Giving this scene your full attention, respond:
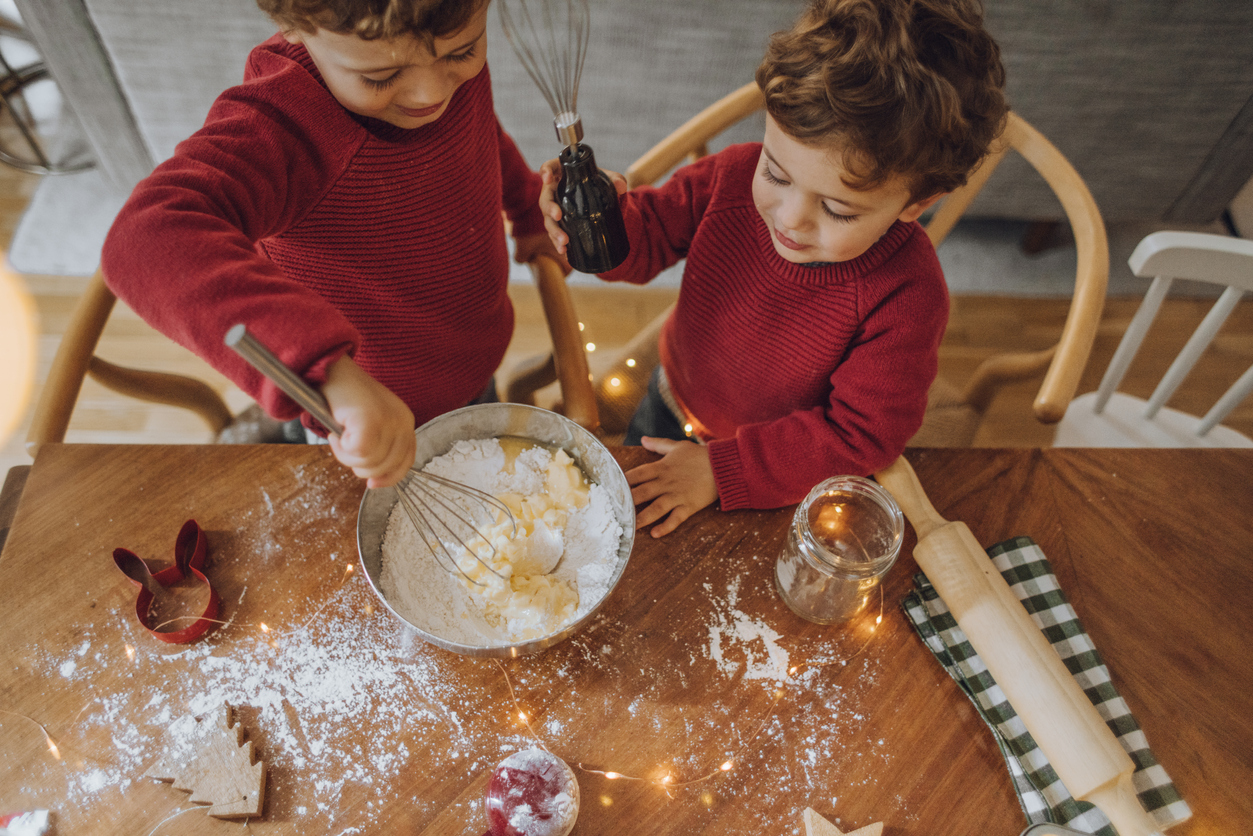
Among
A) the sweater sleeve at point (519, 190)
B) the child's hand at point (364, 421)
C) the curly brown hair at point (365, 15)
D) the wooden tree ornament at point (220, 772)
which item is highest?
the curly brown hair at point (365, 15)

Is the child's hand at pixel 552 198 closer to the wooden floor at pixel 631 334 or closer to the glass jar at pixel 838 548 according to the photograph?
the glass jar at pixel 838 548

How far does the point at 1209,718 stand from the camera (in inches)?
27.5

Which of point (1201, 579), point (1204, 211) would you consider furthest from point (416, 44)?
point (1204, 211)

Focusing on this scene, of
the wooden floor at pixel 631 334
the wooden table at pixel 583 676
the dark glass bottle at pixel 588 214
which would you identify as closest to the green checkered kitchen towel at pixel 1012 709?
the wooden table at pixel 583 676

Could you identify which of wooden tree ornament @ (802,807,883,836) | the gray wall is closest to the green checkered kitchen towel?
wooden tree ornament @ (802,807,883,836)

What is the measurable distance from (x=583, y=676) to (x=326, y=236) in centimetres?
53

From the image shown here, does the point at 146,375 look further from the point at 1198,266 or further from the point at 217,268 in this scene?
the point at 1198,266

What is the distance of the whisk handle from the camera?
429 millimetres

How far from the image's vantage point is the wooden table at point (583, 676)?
0.64 m

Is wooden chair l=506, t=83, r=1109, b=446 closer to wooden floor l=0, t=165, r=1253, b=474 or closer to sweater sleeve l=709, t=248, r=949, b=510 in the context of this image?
sweater sleeve l=709, t=248, r=949, b=510

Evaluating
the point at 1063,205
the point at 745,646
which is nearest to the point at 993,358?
the point at 1063,205

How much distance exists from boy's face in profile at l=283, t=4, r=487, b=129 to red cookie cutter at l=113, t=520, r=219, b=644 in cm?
44

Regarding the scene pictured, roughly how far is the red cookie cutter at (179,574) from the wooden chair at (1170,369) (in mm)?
1131

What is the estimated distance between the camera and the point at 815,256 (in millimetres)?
818
